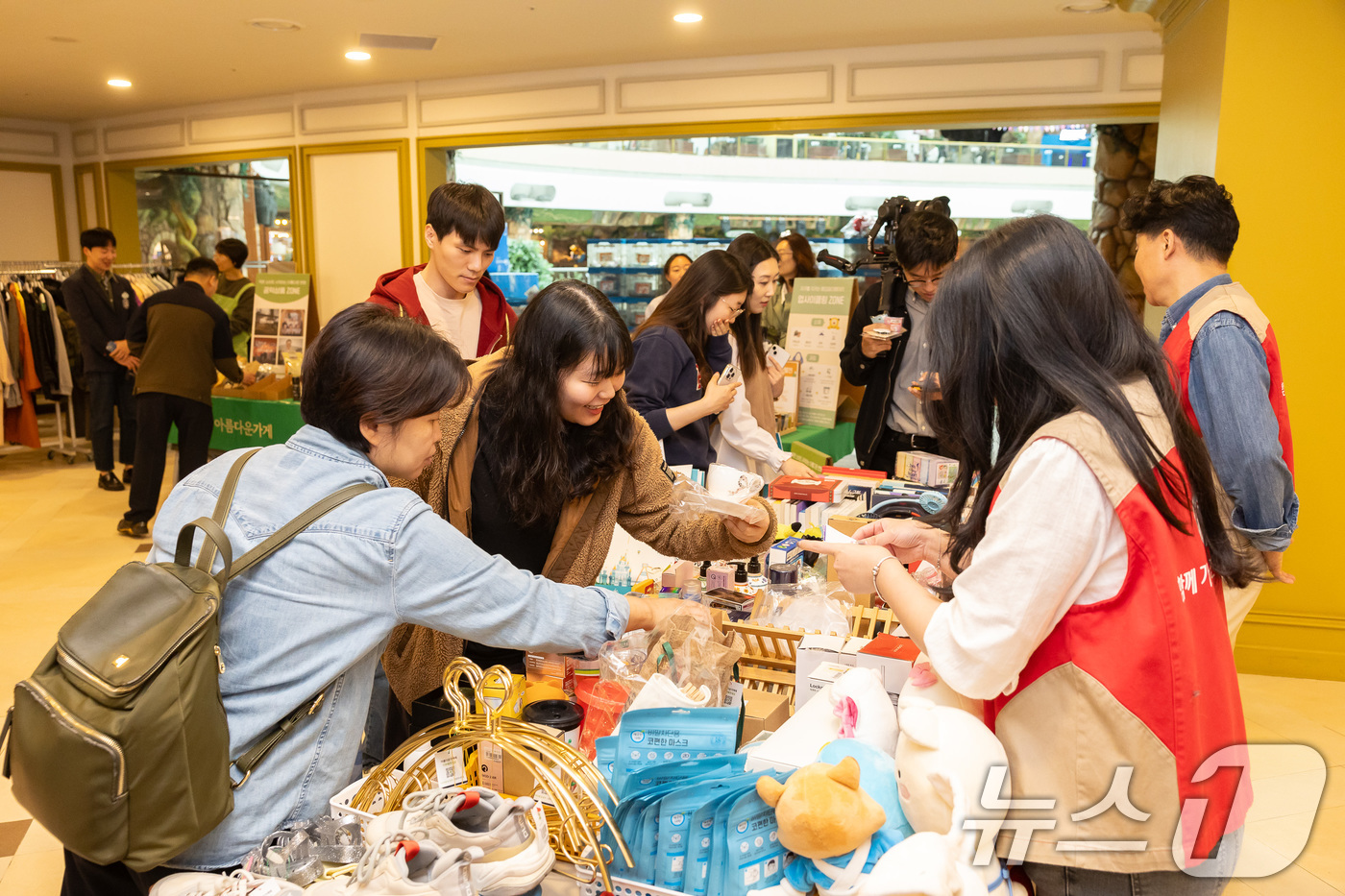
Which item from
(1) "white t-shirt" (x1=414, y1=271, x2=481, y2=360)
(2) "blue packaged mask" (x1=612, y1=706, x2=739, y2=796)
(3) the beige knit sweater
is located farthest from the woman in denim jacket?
(1) "white t-shirt" (x1=414, y1=271, x2=481, y2=360)

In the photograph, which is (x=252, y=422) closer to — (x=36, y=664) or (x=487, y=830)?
(x=36, y=664)

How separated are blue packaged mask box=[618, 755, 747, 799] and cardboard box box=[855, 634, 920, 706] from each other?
38 centimetres

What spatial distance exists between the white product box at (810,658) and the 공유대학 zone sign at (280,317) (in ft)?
22.6

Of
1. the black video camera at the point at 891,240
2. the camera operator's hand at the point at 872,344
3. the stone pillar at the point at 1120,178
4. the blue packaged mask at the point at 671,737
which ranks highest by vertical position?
the stone pillar at the point at 1120,178

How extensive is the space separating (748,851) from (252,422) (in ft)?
20.7

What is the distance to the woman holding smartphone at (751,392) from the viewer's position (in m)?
3.49

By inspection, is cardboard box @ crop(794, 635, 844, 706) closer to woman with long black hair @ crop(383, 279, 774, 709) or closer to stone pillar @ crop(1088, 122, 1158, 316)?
woman with long black hair @ crop(383, 279, 774, 709)

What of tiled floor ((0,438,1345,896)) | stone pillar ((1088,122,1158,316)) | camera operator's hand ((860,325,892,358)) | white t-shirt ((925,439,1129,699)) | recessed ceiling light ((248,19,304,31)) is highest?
recessed ceiling light ((248,19,304,31))

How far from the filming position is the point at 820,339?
548 cm

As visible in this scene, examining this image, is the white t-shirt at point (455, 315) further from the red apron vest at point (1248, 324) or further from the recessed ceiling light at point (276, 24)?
the recessed ceiling light at point (276, 24)

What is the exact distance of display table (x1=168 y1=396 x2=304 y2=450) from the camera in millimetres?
6211

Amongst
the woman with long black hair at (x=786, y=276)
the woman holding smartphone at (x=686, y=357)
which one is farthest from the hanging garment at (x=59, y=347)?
the woman holding smartphone at (x=686, y=357)

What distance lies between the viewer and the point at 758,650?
172cm

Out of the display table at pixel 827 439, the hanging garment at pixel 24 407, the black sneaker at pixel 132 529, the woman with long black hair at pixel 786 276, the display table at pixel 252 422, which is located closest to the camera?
the display table at pixel 827 439
